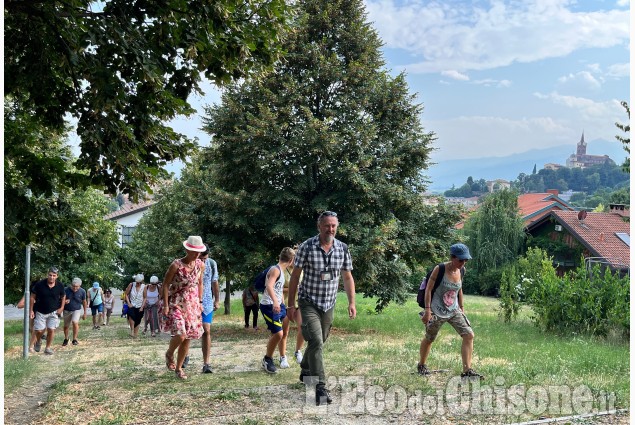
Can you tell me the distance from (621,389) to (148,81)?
609 centimetres

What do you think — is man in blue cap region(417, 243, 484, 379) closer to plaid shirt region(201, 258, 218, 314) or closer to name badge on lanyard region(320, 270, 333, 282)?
name badge on lanyard region(320, 270, 333, 282)

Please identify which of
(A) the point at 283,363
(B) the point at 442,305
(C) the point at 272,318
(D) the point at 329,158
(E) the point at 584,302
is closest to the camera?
(B) the point at 442,305

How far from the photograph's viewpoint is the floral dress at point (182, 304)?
28.7 feet

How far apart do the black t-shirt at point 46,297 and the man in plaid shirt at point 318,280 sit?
8.07m

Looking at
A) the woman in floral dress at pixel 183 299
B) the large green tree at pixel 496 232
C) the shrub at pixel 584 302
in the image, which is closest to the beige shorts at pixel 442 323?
the woman in floral dress at pixel 183 299

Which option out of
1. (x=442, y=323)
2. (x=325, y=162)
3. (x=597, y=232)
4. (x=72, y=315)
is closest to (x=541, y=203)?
(x=597, y=232)

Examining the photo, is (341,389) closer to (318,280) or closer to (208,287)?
(318,280)

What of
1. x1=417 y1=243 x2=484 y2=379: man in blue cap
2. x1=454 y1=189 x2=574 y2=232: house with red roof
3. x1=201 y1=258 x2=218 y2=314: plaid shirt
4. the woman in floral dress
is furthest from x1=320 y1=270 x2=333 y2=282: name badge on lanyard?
x1=454 y1=189 x2=574 y2=232: house with red roof

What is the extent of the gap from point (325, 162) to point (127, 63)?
11201 mm

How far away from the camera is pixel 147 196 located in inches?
373

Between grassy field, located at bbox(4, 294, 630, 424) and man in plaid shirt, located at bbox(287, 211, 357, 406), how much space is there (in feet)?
2.08

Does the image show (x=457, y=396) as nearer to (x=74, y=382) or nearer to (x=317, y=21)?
(x=74, y=382)

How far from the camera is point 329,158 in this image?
19.6 metres

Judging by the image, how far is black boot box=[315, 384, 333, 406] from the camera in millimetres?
7074
